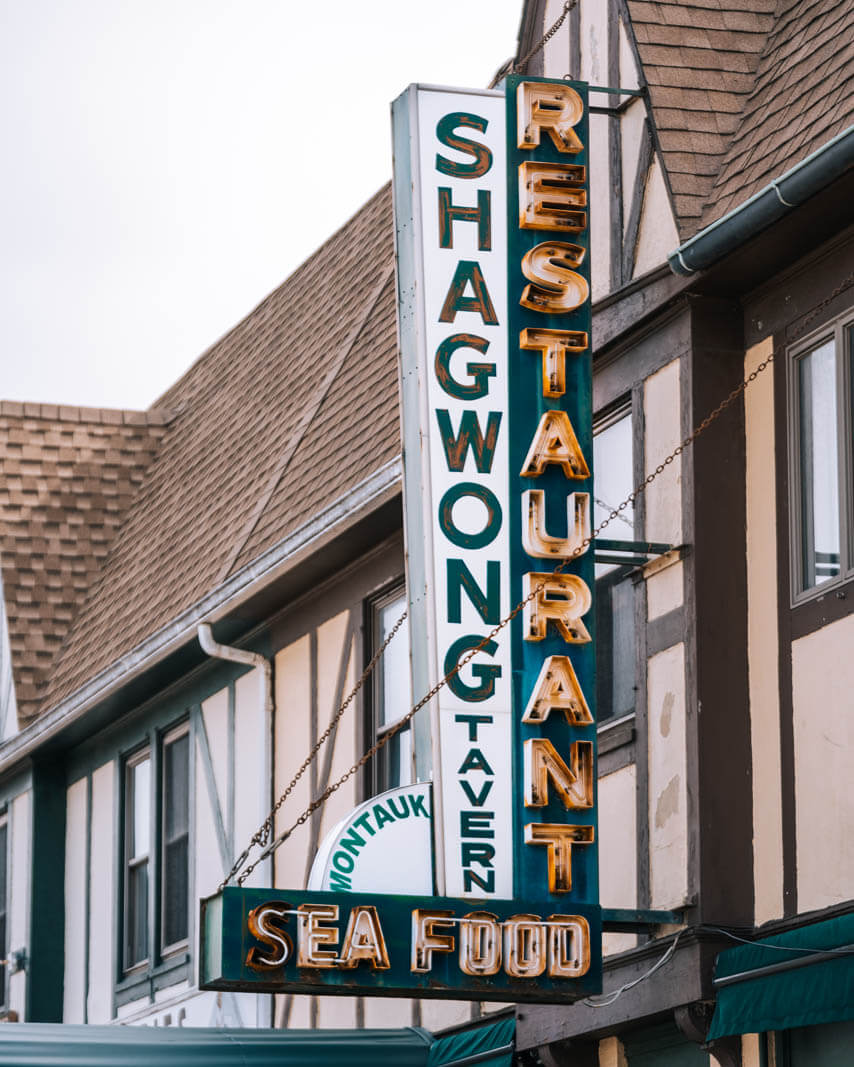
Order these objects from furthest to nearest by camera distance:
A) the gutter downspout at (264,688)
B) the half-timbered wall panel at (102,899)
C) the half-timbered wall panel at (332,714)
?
1. the half-timbered wall panel at (102,899)
2. the gutter downspout at (264,688)
3. the half-timbered wall panel at (332,714)

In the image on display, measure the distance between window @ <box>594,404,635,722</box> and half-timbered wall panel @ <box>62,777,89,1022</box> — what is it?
29.7 ft

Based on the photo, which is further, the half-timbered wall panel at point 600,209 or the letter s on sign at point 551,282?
the half-timbered wall panel at point 600,209

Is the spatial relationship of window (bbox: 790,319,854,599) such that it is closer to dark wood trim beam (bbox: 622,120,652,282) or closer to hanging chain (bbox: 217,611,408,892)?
dark wood trim beam (bbox: 622,120,652,282)

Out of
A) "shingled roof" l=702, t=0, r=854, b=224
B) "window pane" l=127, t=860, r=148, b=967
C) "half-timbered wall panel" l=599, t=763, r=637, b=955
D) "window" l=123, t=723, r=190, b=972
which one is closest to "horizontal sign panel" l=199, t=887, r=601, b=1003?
"half-timbered wall panel" l=599, t=763, r=637, b=955

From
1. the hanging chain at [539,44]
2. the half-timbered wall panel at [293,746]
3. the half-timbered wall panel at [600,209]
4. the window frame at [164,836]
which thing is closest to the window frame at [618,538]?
the half-timbered wall panel at [600,209]

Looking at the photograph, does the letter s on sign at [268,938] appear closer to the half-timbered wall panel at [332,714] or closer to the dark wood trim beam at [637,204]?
the dark wood trim beam at [637,204]

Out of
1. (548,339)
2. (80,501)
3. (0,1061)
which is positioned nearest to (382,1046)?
(0,1061)

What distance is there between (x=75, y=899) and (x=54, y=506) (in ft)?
13.3

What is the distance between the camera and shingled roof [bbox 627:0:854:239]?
11156mm

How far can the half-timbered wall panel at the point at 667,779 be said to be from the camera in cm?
1120

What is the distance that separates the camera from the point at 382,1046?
46.5 feet

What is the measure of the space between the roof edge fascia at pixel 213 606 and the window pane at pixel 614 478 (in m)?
1.79

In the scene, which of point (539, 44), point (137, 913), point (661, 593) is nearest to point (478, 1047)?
point (661, 593)

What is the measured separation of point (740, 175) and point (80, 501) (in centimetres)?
1212
